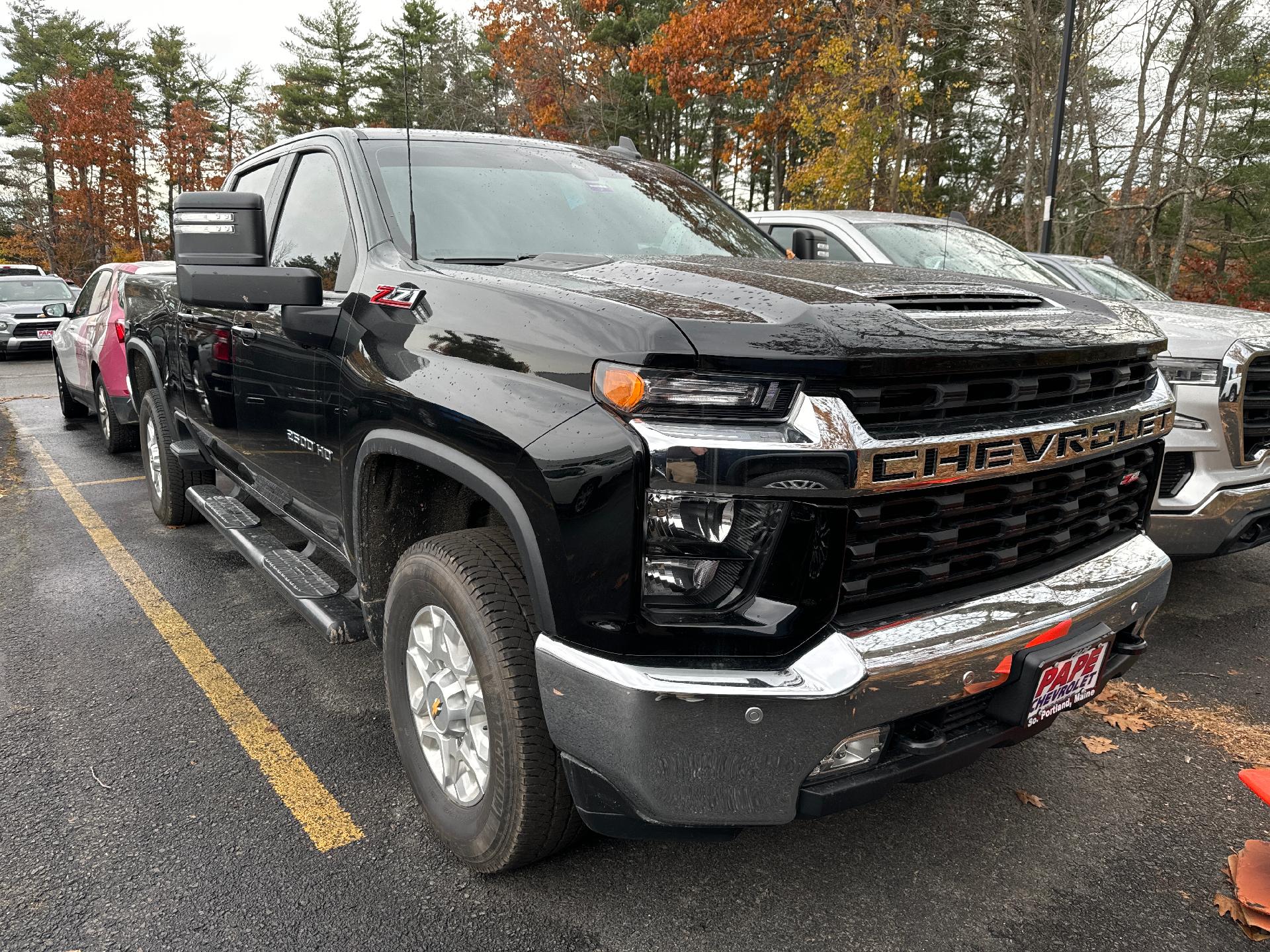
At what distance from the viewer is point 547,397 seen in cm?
198

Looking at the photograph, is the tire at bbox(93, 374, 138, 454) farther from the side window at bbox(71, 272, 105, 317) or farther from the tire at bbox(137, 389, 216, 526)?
the tire at bbox(137, 389, 216, 526)

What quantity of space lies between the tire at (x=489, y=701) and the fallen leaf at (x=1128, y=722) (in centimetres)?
220

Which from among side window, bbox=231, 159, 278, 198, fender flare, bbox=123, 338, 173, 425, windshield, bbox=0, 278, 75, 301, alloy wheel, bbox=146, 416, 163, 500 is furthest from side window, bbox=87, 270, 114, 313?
windshield, bbox=0, 278, 75, 301

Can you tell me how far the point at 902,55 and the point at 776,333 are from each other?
1568cm

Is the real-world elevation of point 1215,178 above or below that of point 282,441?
above

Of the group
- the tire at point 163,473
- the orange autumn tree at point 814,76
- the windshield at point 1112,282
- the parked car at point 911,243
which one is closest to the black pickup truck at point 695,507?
the tire at point 163,473

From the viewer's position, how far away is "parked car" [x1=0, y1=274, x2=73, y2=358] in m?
16.7

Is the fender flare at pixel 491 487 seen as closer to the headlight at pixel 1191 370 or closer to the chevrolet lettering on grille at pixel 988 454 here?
the chevrolet lettering on grille at pixel 988 454

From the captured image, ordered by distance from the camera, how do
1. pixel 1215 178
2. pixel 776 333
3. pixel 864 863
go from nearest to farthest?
pixel 776 333, pixel 864 863, pixel 1215 178

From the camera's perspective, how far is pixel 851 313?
6.30 feet

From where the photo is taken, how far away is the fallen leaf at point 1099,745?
3.14 m

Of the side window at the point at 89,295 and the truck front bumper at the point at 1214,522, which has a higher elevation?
the side window at the point at 89,295

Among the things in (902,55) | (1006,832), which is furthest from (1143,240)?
(1006,832)

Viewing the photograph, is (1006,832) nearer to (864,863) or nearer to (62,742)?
(864,863)
